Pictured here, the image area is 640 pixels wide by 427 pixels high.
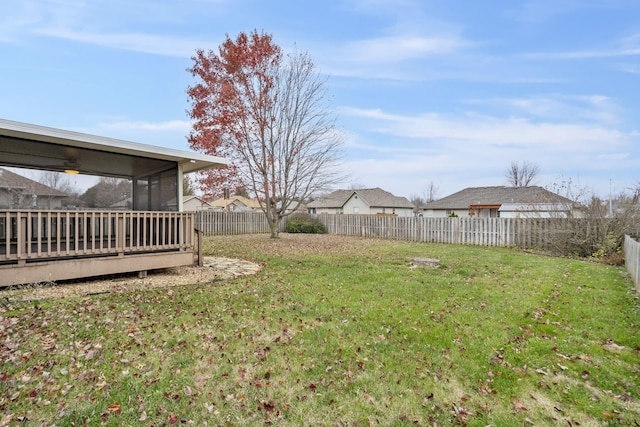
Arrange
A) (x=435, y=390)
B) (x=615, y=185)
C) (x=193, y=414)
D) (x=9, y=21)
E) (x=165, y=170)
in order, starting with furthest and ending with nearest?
(x=615, y=185) → (x=9, y=21) → (x=165, y=170) → (x=435, y=390) → (x=193, y=414)

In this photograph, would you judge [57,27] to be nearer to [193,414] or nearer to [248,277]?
[248,277]

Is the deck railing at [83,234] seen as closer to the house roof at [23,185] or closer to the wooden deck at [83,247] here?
the wooden deck at [83,247]

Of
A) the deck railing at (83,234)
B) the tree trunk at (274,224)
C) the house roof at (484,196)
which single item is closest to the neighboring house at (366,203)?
the house roof at (484,196)

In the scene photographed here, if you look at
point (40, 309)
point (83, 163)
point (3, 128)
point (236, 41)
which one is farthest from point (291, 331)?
point (236, 41)

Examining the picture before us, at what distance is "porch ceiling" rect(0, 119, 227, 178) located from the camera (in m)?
5.80

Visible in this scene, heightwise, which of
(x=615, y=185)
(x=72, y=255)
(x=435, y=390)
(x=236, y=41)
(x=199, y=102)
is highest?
(x=236, y=41)

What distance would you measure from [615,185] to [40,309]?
51.6ft

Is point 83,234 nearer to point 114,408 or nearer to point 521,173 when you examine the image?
point 114,408

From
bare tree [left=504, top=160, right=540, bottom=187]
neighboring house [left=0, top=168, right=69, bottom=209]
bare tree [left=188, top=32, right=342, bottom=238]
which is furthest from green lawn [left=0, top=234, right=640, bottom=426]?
bare tree [left=504, top=160, right=540, bottom=187]

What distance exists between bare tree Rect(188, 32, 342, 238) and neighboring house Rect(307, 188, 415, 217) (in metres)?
20.1

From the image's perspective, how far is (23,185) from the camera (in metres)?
6.58

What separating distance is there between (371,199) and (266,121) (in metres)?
23.8

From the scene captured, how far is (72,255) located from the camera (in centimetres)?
600

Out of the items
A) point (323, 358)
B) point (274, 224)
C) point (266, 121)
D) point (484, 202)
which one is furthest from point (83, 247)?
point (484, 202)
